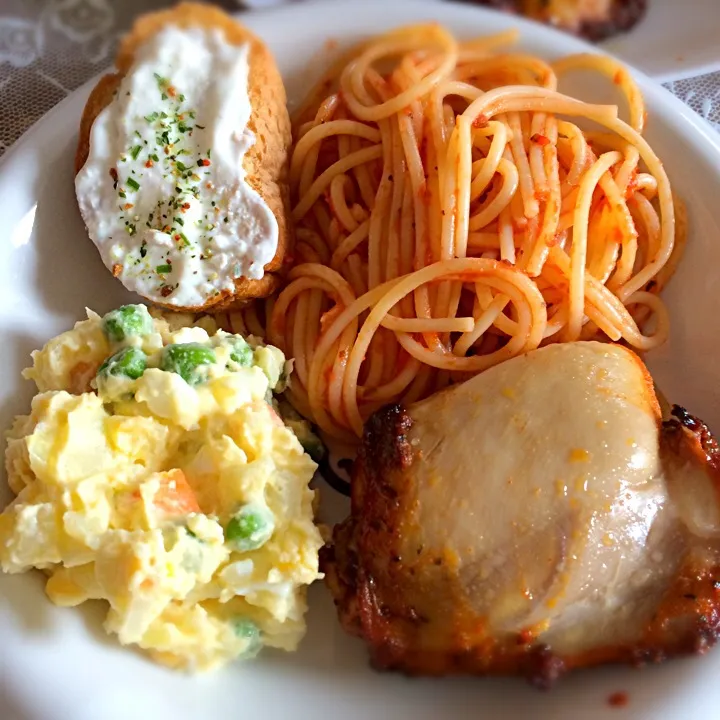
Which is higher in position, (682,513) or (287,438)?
(287,438)

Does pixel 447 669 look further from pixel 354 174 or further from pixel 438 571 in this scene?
pixel 354 174

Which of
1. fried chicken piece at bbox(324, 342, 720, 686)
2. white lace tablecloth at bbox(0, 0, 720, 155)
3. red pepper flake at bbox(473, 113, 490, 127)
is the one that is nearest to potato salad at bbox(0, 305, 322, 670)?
fried chicken piece at bbox(324, 342, 720, 686)

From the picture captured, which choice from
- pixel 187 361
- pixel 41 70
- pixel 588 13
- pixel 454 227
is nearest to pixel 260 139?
pixel 454 227

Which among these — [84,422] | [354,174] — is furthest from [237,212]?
[84,422]

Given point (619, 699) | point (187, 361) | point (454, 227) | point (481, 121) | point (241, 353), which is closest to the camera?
point (619, 699)

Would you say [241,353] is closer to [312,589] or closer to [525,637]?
[312,589]

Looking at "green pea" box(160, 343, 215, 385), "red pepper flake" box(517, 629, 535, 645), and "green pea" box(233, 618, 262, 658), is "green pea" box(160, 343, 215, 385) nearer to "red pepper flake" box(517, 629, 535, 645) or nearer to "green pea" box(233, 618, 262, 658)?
"green pea" box(233, 618, 262, 658)
